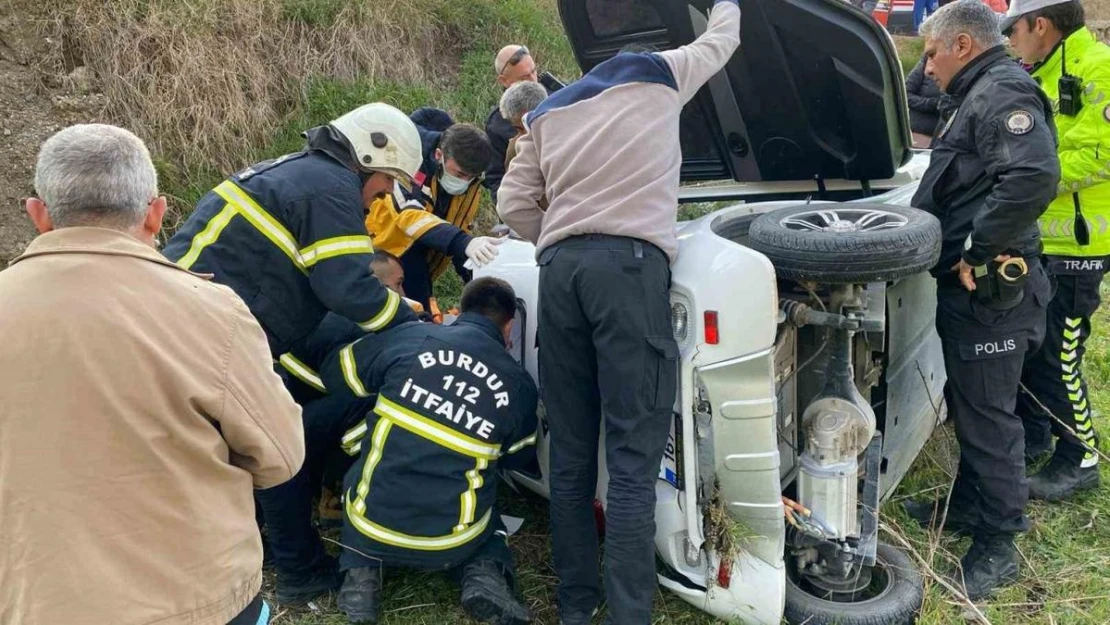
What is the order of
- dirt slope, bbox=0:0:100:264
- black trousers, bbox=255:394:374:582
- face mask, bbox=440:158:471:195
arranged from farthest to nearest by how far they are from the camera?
1. dirt slope, bbox=0:0:100:264
2. face mask, bbox=440:158:471:195
3. black trousers, bbox=255:394:374:582

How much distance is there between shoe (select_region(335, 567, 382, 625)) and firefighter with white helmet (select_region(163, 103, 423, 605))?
25cm

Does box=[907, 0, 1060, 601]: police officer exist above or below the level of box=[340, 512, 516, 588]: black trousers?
above

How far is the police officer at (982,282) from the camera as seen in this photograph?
280 centimetres

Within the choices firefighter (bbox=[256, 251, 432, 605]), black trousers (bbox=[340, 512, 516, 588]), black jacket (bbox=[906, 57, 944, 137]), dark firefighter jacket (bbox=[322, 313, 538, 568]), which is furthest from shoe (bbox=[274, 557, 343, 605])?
black jacket (bbox=[906, 57, 944, 137])

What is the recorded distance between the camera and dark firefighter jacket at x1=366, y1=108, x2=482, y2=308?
405 centimetres

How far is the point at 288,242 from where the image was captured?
298cm

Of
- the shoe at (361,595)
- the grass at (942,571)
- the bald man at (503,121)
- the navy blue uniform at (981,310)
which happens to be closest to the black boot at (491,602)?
the grass at (942,571)

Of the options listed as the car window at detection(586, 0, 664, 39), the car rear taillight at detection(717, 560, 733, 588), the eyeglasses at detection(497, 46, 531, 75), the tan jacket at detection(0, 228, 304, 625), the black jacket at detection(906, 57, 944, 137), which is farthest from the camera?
the black jacket at detection(906, 57, 944, 137)

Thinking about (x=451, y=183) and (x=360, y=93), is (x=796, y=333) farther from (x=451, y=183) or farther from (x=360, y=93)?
(x=360, y=93)

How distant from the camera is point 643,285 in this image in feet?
8.40

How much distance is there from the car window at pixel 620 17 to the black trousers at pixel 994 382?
1.45 metres

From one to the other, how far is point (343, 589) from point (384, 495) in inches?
16.2

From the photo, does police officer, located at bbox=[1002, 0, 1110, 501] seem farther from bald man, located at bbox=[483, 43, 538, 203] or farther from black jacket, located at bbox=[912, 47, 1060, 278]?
bald man, located at bbox=[483, 43, 538, 203]

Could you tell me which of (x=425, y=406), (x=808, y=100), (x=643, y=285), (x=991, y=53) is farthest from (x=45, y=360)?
(x=991, y=53)
